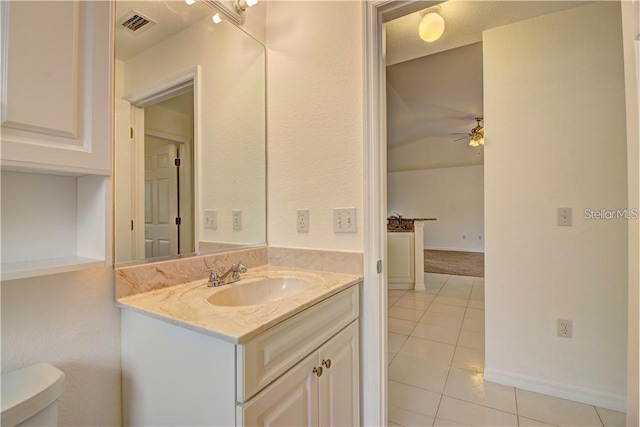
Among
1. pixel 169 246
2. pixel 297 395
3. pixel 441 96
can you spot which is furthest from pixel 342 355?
pixel 441 96

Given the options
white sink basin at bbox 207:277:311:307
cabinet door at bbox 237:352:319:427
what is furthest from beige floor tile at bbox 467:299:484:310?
cabinet door at bbox 237:352:319:427

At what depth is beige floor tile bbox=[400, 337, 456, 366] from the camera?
2145mm

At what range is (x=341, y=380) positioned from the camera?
3.68 ft

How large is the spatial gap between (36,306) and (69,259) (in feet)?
0.50

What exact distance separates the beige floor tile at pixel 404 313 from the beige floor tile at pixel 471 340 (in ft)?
1.59

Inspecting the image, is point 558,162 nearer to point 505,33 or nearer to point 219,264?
point 505,33

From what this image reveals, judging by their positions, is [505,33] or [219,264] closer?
[219,264]

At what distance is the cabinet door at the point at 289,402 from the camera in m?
0.74

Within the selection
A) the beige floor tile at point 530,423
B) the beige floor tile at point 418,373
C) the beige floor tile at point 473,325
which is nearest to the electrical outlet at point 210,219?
the beige floor tile at point 418,373

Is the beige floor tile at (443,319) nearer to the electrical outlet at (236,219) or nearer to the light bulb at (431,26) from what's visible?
the electrical outlet at (236,219)

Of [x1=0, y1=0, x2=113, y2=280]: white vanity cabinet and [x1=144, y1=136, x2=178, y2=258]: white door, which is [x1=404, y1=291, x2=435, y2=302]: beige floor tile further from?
[x1=0, y1=0, x2=113, y2=280]: white vanity cabinet

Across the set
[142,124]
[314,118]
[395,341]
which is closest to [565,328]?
[395,341]

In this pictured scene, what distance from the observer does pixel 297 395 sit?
886 millimetres

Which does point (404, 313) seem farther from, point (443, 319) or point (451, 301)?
point (451, 301)
